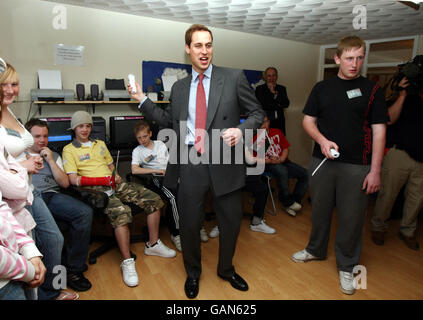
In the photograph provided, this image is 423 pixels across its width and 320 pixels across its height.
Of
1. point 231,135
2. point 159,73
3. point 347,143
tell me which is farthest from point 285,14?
point 231,135

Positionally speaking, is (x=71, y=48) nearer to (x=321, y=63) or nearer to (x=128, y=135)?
(x=128, y=135)

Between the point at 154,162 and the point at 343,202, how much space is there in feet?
6.06

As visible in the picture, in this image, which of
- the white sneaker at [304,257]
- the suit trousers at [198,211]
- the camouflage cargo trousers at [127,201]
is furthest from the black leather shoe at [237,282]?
the camouflage cargo trousers at [127,201]

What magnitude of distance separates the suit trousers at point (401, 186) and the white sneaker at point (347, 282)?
1.00m

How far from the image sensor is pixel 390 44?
4.84m

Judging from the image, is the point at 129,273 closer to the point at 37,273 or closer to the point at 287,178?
the point at 37,273

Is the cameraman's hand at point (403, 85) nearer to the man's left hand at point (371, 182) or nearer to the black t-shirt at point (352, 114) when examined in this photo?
the black t-shirt at point (352, 114)

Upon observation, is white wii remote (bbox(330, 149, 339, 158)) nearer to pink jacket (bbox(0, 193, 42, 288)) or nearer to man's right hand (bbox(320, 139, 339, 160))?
man's right hand (bbox(320, 139, 339, 160))

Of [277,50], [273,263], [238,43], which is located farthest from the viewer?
[277,50]

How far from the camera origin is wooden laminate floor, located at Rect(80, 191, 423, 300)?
208 centimetres

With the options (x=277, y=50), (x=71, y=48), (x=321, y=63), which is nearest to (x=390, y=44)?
(x=321, y=63)

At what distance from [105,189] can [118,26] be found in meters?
2.24

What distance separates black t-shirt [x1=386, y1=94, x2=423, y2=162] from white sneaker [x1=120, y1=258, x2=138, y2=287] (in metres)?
2.72

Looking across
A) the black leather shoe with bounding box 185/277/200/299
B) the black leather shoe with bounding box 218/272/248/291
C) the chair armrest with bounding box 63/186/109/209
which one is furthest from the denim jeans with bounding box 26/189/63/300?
the black leather shoe with bounding box 218/272/248/291
